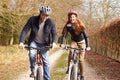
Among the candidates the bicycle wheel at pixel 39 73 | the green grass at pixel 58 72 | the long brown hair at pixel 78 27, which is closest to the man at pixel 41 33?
the bicycle wheel at pixel 39 73

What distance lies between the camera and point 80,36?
395 inches

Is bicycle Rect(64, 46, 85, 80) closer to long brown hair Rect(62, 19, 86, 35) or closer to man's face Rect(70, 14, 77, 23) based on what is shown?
long brown hair Rect(62, 19, 86, 35)

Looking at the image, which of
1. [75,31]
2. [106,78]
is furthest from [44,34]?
[106,78]

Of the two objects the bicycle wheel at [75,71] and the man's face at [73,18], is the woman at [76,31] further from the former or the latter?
the bicycle wheel at [75,71]

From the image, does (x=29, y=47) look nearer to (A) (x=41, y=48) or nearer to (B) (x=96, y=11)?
(A) (x=41, y=48)

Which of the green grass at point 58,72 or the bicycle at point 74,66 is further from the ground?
the bicycle at point 74,66

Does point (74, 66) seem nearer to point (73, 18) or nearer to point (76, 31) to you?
point (76, 31)

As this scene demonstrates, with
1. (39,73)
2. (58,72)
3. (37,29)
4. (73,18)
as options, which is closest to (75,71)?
(73,18)

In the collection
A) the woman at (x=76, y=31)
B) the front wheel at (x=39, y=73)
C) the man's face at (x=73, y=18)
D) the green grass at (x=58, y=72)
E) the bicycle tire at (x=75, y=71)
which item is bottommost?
the green grass at (x=58, y=72)

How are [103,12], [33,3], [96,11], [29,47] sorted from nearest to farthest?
[29,47] → [33,3] → [103,12] → [96,11]

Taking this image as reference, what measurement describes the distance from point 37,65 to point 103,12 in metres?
41.3

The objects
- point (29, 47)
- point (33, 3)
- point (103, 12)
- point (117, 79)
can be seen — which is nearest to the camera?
point (29, 47)

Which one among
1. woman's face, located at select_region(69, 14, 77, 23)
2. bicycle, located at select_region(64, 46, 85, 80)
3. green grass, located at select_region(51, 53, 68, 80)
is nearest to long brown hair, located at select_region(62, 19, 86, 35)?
woman's face, located at select_region(69, 14, 77, 23)

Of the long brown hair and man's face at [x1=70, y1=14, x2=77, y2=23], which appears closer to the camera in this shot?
man's face at [x1=70, y1=14, x2=77, y2=23]
